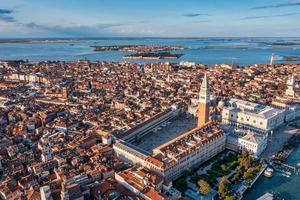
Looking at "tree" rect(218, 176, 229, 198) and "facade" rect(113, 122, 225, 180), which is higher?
"facade" rect(113, 122, 225, 180)

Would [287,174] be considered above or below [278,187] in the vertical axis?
above

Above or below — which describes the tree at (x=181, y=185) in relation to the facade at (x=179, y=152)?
below

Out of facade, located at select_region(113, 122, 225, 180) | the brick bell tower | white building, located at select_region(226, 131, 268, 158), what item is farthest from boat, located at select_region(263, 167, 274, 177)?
the brick bell tower

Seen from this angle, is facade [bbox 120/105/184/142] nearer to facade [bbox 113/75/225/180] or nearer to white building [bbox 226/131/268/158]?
facade [bbox 113/75/225/180]

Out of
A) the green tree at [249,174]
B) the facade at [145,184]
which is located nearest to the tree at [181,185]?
the facade at [145,184]

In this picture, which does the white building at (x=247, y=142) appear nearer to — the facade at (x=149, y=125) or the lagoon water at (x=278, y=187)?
the lagoon water at (x=278, y=187)

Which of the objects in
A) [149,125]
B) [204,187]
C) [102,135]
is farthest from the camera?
[149,125]

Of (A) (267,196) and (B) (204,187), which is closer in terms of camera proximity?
(B) (204,187)

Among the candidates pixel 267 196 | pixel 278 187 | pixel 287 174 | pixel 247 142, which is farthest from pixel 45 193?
pixel 287 174

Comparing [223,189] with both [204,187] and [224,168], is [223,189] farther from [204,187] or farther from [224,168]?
[224,168]
